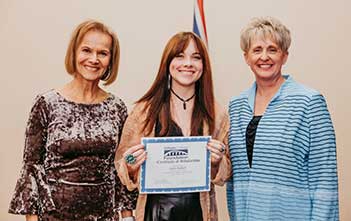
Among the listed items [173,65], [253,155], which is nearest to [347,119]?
[253,155]

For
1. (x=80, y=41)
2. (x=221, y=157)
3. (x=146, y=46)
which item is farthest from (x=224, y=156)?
(x=146, y=46)

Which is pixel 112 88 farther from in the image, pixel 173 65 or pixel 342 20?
pixel 342 20

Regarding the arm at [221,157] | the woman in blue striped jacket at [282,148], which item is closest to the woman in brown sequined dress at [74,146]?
the arm at [221,157]

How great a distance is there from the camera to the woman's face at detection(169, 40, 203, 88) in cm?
169

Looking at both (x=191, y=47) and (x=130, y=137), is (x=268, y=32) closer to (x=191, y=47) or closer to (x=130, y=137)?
(x=191, y=47)

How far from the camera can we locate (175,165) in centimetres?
165

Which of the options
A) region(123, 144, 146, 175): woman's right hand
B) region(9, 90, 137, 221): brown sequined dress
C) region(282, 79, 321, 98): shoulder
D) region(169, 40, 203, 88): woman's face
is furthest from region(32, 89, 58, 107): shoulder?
region(282, 79, 321, 98): shoulder

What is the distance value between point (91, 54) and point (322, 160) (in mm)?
927

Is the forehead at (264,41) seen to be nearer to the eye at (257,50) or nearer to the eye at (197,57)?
the eye at (257,50)

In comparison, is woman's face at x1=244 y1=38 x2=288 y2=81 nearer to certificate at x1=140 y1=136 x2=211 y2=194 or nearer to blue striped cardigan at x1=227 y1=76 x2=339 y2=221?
blue striped cardigan at x1=227 y1=76 x2=339 y2=221

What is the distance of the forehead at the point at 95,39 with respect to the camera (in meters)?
1.68

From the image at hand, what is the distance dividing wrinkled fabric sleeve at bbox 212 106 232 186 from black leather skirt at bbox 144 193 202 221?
0.37 ft

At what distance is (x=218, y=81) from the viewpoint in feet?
8.29

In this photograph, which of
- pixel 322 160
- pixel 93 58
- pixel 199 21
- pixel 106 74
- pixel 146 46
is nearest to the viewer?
pixel 322 160
